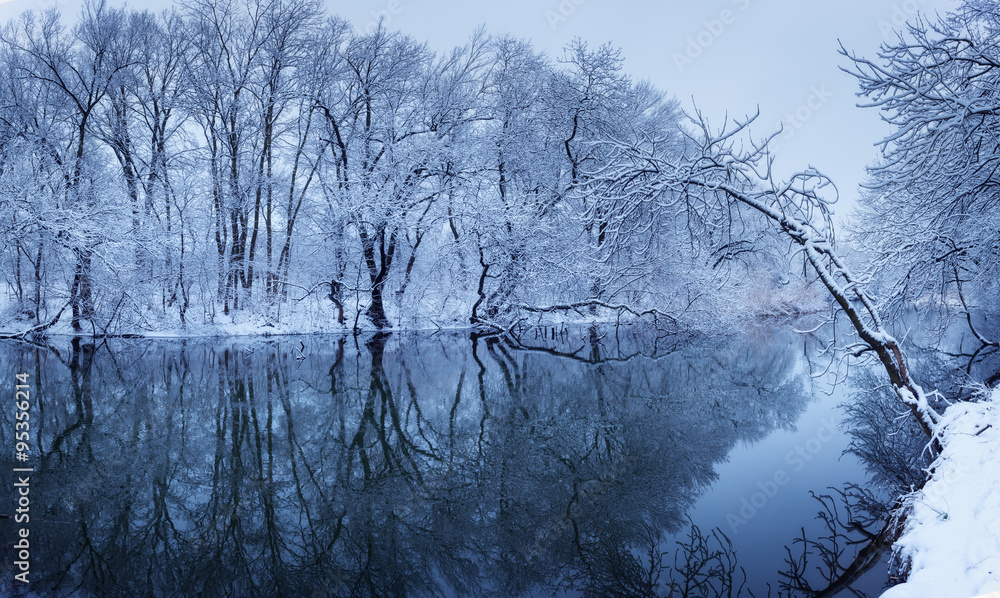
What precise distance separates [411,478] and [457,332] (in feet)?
43.2

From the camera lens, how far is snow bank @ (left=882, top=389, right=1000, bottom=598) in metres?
2.82

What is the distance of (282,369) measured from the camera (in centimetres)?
1080

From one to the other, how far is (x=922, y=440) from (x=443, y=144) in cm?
1516

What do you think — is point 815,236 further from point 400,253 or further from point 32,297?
point 32,297

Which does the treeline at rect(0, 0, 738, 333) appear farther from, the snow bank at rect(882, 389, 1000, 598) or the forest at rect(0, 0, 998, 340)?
the snow bank at rect(882, 389, 1000, 598)

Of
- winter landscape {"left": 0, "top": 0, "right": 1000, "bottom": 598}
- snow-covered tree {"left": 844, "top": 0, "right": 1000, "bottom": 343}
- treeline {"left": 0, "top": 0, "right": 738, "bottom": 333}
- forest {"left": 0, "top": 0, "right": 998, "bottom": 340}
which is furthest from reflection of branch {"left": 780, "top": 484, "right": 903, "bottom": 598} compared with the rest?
treeline {"left": 0, "top": 0, "right": 738, "bottom": 333}

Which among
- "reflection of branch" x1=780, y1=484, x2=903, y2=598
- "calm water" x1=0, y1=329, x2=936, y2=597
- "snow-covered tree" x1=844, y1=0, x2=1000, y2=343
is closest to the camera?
"reflection of branch" x1=780, y1=484, x2=903, y2=598

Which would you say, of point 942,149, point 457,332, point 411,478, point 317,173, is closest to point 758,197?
point 942,149

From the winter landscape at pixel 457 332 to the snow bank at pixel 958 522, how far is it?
1.2 inches

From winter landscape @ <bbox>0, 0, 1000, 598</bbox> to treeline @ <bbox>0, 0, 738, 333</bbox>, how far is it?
0.13 m

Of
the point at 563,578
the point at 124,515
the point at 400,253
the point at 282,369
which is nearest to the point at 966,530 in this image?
the point at 563,578

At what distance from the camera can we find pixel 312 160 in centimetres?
1898
